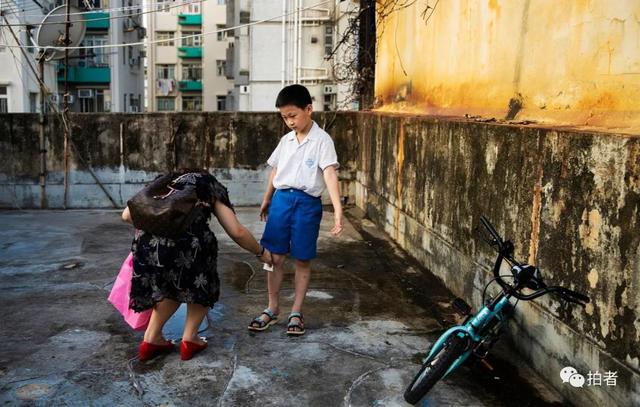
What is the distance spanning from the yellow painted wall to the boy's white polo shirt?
4.89ft

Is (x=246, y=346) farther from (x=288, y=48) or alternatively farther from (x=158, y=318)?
(x=288, y=48)

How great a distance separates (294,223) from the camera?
165 inches

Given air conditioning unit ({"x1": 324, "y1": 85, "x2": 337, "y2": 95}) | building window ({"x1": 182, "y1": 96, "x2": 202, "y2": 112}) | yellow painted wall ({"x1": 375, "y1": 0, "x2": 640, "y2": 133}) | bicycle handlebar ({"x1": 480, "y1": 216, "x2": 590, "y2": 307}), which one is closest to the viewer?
bicycle handlebar ({"x1": 480, "y1": 216, "x2": 590, "y2": 307})

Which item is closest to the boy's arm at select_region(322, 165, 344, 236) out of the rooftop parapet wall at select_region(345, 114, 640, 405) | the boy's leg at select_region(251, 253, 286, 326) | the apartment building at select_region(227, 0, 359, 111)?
the boy's leg at select_region(251, 253, 286, 326)

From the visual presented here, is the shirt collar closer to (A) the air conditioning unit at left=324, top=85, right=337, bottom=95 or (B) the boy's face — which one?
(B) the boy's face

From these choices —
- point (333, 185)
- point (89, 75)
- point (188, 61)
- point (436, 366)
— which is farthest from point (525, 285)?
point (188, 61)

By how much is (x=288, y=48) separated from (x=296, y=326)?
55.1 feet

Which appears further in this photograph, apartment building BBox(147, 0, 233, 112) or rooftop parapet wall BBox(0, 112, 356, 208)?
apartment building BBox(147, 0, 233, 112)

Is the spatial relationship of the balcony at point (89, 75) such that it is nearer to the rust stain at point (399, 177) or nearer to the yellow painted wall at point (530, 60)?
the yellow painted wall at point (530, 60)

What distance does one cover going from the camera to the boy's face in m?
4.10

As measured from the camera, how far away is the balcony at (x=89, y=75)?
32.6 meters

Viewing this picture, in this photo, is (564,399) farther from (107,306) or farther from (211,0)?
(211,0)

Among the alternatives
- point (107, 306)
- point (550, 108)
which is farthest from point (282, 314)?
point (550, 108)

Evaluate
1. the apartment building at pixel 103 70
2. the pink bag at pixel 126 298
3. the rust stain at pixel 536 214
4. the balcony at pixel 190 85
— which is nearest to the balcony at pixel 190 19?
the balcony at pixel 190 85
